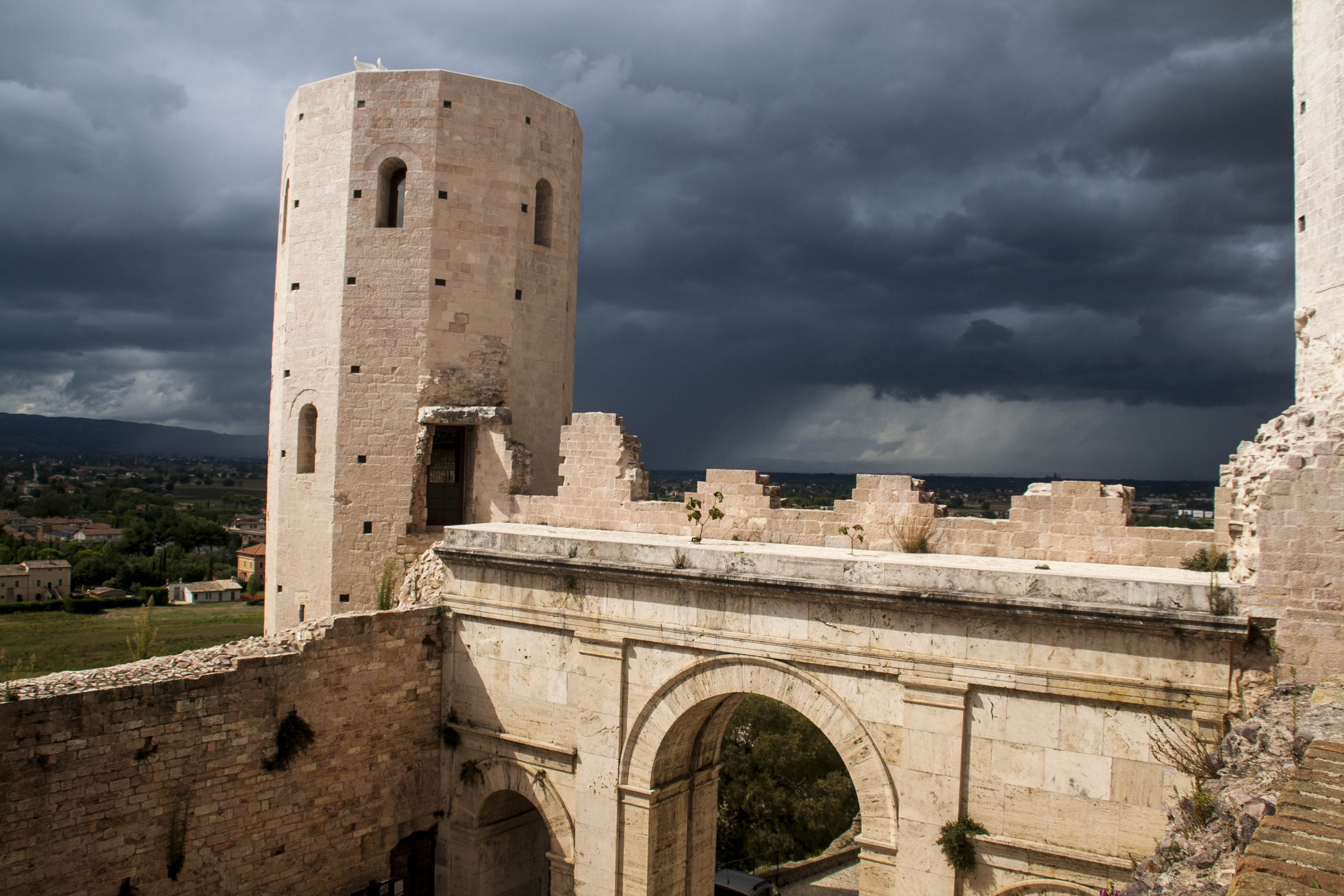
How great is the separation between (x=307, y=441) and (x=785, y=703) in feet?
28.9

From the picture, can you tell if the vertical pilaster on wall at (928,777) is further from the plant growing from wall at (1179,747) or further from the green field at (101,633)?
the green field at (101,633)

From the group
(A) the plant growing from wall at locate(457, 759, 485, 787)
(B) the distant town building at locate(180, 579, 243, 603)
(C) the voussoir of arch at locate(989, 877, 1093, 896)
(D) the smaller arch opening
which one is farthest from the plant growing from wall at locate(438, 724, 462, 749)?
(B) the distant town building at locate(180, 579, 243, 603)

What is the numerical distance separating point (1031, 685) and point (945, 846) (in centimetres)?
173

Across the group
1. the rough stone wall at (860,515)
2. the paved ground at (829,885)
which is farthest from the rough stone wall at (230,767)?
the paved ground at (829,885)

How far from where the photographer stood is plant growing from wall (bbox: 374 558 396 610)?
12.3 m

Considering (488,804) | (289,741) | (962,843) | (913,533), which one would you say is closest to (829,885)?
(488,804)

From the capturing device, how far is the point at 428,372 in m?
12.9

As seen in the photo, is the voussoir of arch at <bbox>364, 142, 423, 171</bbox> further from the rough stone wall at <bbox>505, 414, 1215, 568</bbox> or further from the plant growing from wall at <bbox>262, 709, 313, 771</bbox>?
the plant growing from wall at <bbox>262, 709, 313, 771</bbox>

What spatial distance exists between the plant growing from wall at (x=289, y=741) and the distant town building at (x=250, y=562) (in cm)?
6250

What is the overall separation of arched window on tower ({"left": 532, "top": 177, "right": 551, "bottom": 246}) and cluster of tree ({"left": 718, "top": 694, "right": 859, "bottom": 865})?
11287 mm

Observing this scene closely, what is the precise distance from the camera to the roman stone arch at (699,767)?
827 centimetres

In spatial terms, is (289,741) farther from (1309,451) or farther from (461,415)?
(1309,451)

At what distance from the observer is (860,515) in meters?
9.95

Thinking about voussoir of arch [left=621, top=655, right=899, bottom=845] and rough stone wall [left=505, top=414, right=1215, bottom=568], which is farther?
rough stone wall [left=505, top=414, right=1215, bottom=568]
